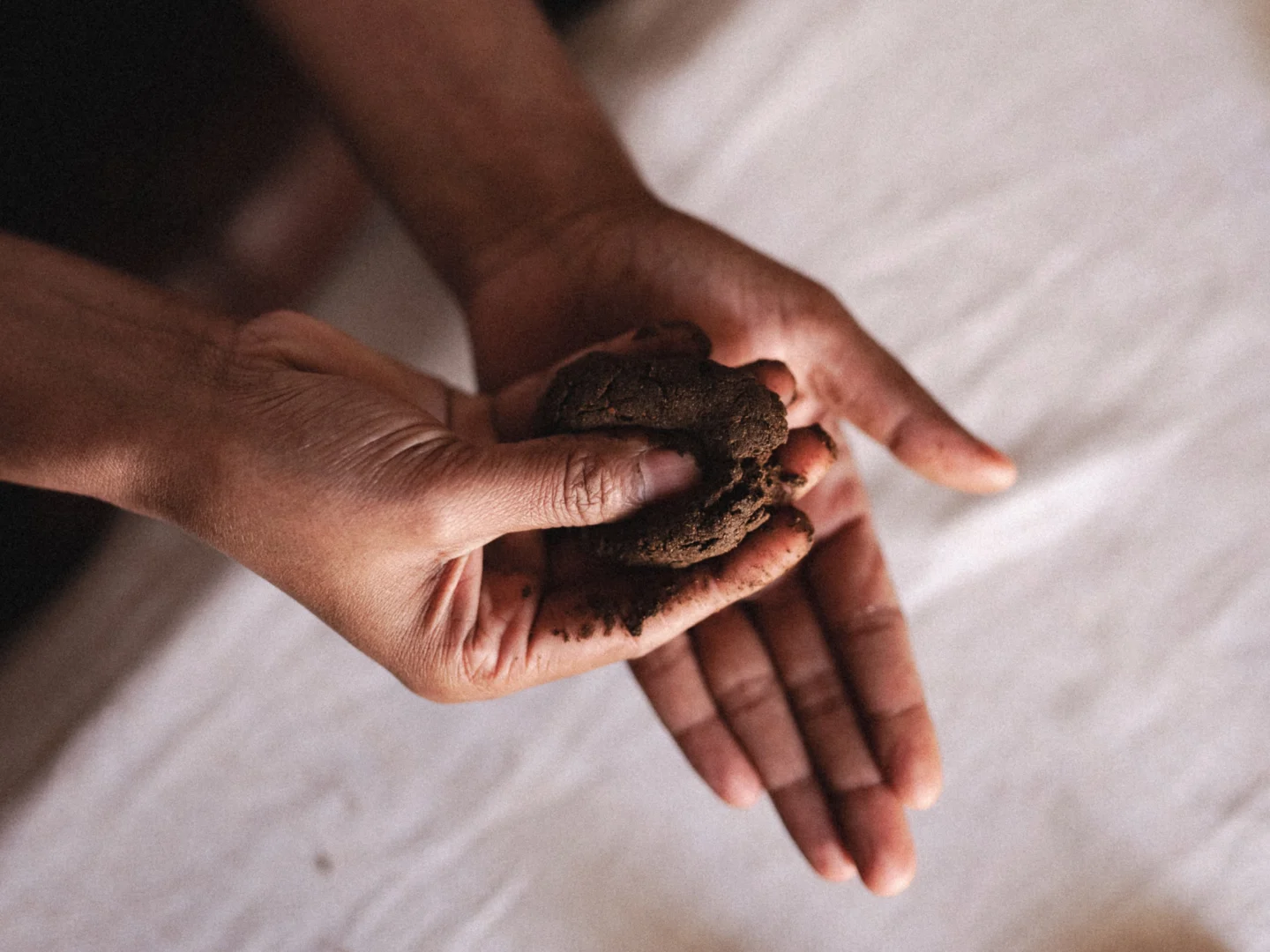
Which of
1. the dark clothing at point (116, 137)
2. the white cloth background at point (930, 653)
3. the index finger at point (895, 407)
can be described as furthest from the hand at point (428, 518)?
the dark clothing at point (116, 137)

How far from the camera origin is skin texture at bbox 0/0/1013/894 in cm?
125

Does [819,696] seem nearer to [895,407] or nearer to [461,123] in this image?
[895,407]

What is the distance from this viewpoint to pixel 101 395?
1337mm

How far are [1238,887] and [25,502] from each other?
111 inches

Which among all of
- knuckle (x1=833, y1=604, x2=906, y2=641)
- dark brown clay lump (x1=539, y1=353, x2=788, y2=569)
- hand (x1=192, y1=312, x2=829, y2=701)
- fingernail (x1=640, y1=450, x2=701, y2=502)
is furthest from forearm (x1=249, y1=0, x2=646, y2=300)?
knuckle (x1=833, y1=604, x2=906, y2=641)

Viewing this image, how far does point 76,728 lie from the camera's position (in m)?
1.85

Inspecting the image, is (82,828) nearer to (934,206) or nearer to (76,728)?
(76,728)

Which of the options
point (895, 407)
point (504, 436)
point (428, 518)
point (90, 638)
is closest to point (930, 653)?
point (895, 407)

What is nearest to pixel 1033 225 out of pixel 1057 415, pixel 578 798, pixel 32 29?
pixel 1057 415

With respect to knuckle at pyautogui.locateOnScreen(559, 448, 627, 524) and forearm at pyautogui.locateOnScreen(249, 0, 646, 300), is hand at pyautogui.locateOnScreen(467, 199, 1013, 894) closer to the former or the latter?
forearm at pyautogui.locateOnScreen(249, 0, 646, 300)

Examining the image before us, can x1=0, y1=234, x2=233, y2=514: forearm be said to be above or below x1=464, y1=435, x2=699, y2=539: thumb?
above

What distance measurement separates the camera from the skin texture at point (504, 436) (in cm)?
125

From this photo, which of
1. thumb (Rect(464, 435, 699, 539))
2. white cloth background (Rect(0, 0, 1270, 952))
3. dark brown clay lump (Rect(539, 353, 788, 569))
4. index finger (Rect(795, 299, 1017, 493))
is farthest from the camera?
white cloth background (Rect(0, 0, 1270, 952))

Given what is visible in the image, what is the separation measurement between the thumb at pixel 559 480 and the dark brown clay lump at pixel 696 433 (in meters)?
0.07
